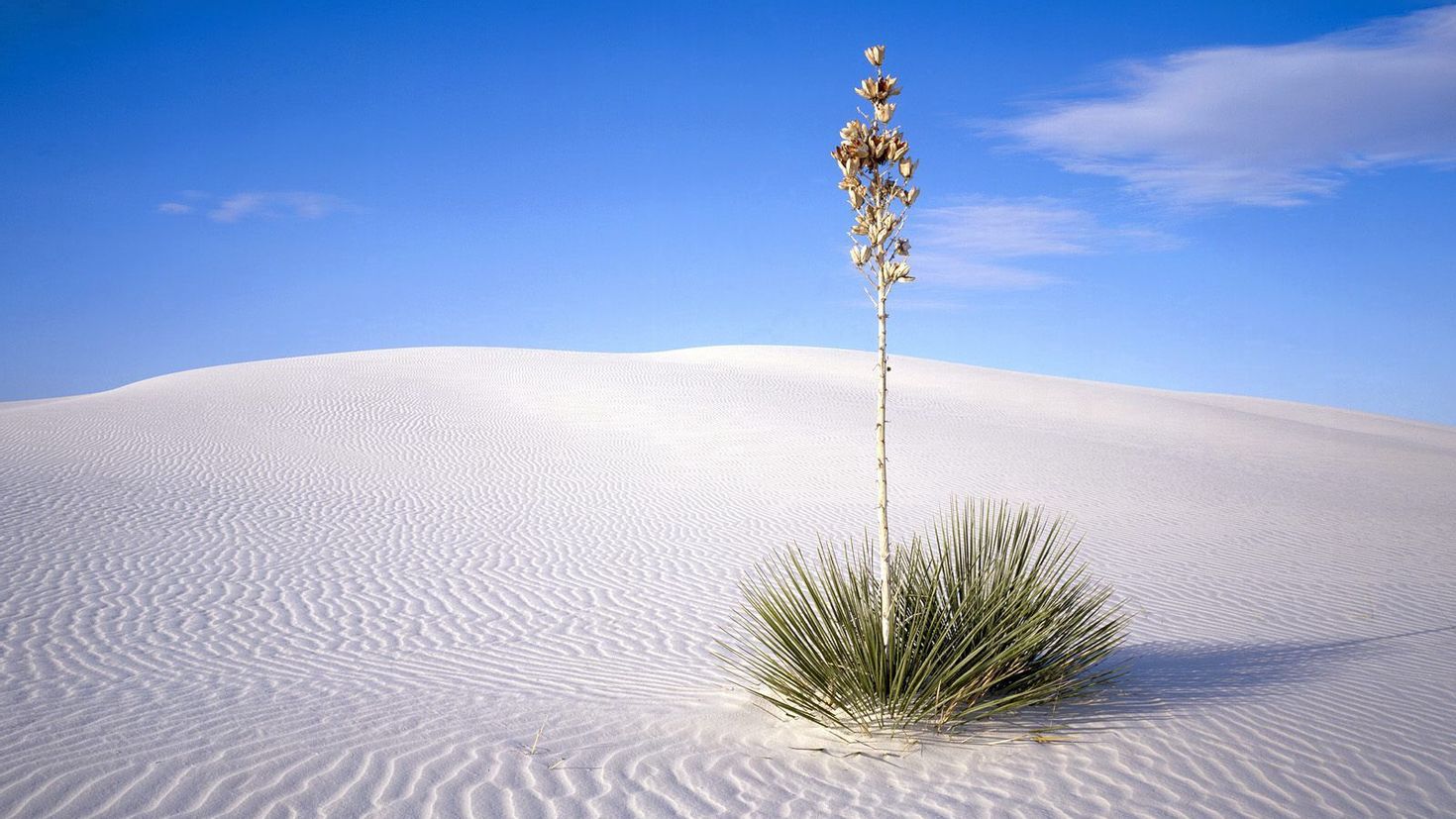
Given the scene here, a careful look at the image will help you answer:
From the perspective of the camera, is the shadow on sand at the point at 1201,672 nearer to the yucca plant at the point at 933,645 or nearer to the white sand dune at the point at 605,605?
the white sand dune at the point at 605,605

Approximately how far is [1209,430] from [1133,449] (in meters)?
5.69

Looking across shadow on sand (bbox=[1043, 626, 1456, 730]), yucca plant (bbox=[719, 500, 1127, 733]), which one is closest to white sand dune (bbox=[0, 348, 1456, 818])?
shadow on sand (bbox=[1043, 626, 1456, 730])

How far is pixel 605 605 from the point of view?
32.9 feet

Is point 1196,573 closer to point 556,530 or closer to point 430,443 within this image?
point 556,530

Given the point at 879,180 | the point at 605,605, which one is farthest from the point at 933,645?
the point at 605,605

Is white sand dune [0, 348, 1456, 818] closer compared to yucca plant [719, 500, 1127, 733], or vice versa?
white sand dune [0, 348, 1456, 818]

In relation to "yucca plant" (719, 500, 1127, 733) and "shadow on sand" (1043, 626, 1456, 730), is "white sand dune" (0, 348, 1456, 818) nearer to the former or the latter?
"shadow on sand" (1043, 626, 1456, 730)

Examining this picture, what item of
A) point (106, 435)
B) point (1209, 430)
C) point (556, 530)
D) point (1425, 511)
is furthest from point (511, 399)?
point (1425, 511)

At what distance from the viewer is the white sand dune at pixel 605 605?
4.26 meters

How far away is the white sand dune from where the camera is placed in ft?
14.0

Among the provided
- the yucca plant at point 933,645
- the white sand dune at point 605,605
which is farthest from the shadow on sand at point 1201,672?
the yucca plant at point 933,645

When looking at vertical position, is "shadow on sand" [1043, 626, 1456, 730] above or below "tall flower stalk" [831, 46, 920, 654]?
below

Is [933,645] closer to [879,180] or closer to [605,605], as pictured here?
[879,180]

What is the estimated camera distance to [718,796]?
4117mm
